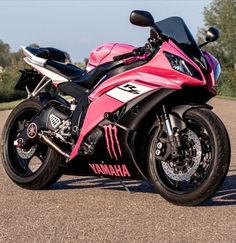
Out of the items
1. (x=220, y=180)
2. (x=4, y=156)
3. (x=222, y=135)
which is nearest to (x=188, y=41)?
(x=222, y=135)

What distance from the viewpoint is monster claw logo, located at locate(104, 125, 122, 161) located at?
5.38 meters

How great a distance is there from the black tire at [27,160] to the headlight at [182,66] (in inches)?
62.8

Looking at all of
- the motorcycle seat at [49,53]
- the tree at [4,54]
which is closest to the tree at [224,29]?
the tree at [4,54]

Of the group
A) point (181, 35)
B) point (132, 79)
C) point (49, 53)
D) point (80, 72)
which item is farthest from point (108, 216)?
point (49, 53)

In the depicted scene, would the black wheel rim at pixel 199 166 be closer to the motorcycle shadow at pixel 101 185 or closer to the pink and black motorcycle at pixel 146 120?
the pink and black motorcycle at pixel 146 120

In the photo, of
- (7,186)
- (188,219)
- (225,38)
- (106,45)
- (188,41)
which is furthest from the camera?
(225,38)

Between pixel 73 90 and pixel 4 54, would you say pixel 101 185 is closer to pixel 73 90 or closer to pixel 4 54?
pixel 73 90

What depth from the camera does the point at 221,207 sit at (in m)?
5.18

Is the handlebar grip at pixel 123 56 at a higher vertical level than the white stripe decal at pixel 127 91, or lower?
higher

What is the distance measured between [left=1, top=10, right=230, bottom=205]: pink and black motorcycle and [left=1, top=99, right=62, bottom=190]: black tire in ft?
0.04

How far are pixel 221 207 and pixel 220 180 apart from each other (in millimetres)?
367

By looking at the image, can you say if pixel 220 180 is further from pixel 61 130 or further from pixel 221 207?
pixel 61 130

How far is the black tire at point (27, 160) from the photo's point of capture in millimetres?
6031

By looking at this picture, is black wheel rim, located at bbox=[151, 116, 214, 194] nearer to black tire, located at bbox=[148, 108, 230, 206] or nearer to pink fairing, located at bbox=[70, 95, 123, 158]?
black tire, located at bbox=[148, 108, 230, 206]
